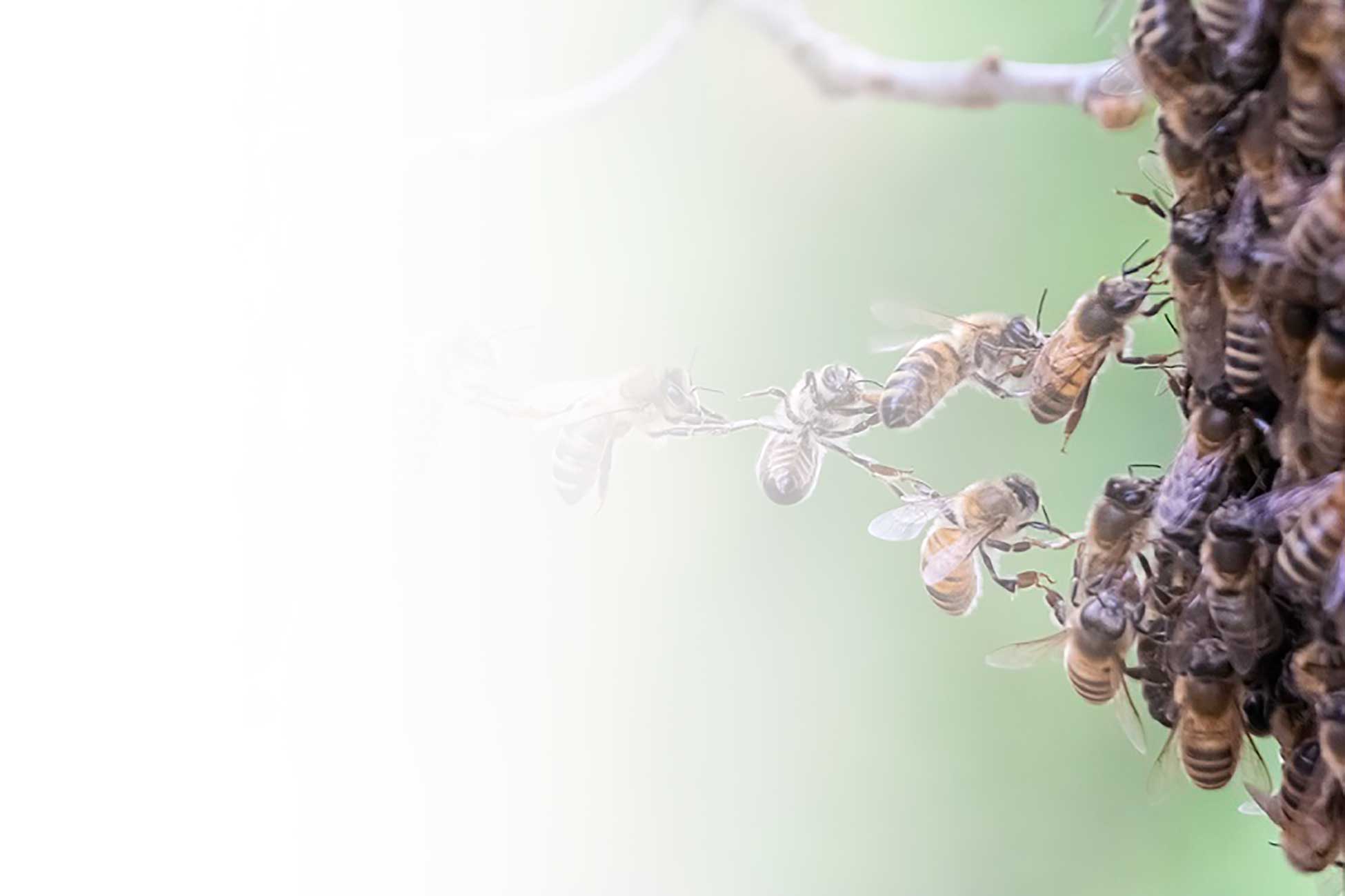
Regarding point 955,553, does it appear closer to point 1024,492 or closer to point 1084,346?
point 1024,492

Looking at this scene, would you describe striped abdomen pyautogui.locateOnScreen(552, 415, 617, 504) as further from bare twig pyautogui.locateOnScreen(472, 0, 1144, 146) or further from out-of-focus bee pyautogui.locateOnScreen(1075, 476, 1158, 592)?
out-of-focus bee pyautogui.locateOnScreen(1075, 476, 1158, 592)

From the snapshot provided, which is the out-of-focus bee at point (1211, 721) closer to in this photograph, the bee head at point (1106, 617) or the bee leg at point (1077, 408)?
the bee head at point (1106, 617)

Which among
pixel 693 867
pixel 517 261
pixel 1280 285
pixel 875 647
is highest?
pixel 1280 285

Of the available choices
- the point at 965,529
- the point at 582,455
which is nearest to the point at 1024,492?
the point at 965,529

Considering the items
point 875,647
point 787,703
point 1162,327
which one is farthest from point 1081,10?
point 787,703

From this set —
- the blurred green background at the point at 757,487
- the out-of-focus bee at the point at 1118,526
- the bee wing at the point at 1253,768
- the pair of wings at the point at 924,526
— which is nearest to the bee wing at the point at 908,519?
the pair of wings at the point at 924,526

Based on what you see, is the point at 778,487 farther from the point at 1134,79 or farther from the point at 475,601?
the point at 475,601

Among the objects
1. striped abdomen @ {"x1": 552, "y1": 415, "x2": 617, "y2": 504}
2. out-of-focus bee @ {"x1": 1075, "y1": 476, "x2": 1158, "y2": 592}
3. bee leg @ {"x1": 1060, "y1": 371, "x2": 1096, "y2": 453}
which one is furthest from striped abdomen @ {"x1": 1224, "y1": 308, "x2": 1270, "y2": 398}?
striped abdomen @ {"x1": 552, "y1": 415, "x2": 617, "y2": 504}
